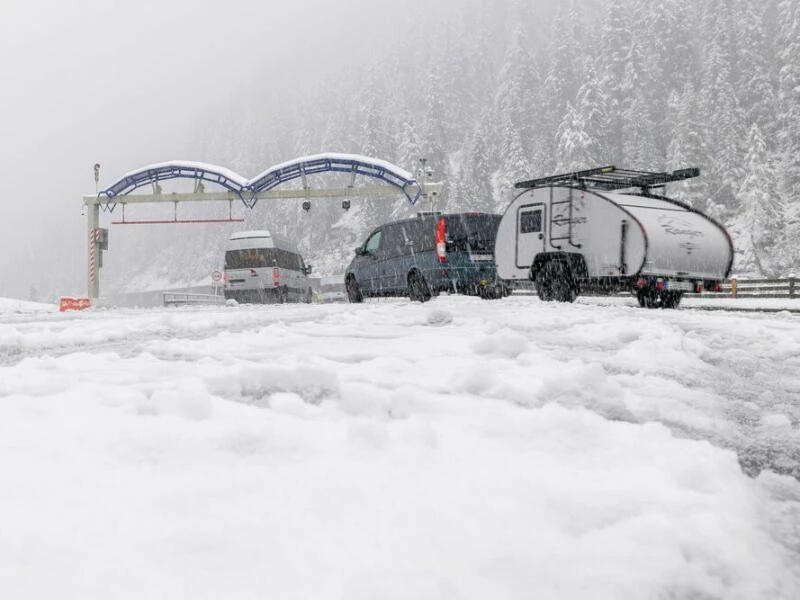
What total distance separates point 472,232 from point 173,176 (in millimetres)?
21379

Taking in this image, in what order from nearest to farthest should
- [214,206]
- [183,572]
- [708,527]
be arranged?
1. [183,572]
2. [708,527]
3. [214,206]

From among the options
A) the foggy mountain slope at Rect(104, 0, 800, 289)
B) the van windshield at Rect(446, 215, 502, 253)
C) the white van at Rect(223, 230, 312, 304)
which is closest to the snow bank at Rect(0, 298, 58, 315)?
the white van at Rect(223, 230, 312, 304)

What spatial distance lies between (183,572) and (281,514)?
15.2 inches

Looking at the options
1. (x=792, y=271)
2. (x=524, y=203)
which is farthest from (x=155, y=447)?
(x=792, y=271)

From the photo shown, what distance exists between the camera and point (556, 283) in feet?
45.6

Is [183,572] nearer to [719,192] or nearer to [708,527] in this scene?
[708,527]

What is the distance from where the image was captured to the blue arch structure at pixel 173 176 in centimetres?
3231

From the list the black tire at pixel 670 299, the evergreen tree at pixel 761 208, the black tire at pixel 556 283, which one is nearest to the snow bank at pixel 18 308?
the black tire at pixel 556 283

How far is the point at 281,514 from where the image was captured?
6.40ft

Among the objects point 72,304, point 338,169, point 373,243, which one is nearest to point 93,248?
point 72,304

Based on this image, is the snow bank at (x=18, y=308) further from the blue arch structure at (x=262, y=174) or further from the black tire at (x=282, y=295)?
the blue arch structure at (x=262, y=174)

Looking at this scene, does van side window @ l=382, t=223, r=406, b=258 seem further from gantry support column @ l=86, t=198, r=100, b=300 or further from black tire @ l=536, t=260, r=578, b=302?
gantry support column @ l=86, t=198, r=100, b=300

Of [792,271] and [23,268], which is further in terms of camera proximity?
[23,268]

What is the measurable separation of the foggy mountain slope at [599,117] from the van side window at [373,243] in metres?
34.3
